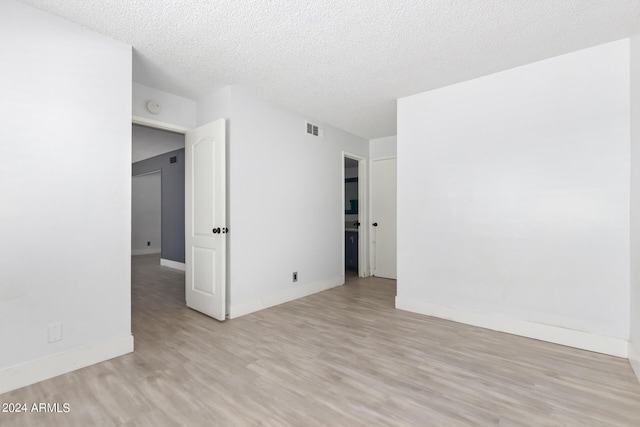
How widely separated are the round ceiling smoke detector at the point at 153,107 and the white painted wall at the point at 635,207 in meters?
4.31

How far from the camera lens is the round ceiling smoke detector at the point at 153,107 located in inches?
129

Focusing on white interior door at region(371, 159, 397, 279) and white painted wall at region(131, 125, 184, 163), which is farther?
white painted wall at region(131, 125, 184, 163)

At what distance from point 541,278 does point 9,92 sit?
439 cm

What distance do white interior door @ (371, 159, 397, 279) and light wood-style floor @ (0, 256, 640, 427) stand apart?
7.54 ft

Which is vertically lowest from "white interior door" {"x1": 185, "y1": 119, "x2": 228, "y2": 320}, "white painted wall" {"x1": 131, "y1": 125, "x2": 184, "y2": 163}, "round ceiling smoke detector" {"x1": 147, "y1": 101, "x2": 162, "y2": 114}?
"white interior door" {"x1": 185, "y1": 119, "x2": 228, "y2": 320}

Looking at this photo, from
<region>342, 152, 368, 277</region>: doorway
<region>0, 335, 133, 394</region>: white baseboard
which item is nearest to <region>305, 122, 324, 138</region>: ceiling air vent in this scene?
<region>342, 152, 368, 277</region>: doorway

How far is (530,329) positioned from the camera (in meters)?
2.77

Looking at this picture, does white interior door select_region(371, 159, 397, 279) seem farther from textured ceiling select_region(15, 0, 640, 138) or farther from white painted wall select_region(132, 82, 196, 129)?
white painted wall select_region(132, 82, 196, 129)

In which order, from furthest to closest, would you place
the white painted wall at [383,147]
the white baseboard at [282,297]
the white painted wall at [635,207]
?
the white painted wall at [383,147] < the white baseboard at [282,297] < the white painted wall at [635,207]

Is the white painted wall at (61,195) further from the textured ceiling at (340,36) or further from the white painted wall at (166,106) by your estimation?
the white painted wall at (166,106)

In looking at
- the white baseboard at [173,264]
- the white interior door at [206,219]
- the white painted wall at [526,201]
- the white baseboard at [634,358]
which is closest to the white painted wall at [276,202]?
the white interior door at [206,219]

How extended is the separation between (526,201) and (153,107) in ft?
13.0

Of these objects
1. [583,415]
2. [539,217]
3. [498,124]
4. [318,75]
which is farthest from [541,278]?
[318,75]

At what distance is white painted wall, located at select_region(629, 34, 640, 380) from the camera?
2178mm
